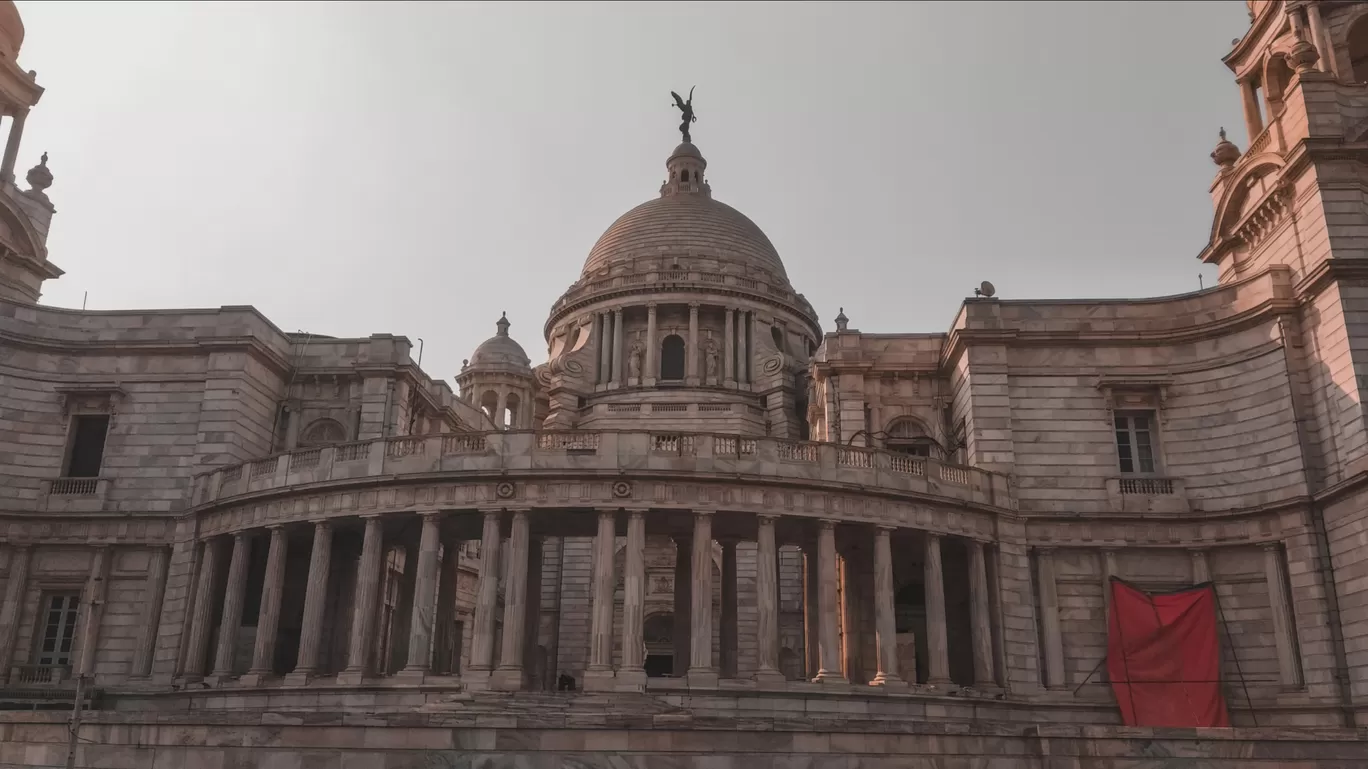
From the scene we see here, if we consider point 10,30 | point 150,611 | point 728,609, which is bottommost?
point 150,611

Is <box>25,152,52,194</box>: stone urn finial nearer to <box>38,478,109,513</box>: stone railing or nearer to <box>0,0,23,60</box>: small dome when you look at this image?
<box>0,0,23,60</box>: small dome

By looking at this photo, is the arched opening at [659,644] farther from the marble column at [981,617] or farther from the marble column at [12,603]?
the marble column at [12,603]

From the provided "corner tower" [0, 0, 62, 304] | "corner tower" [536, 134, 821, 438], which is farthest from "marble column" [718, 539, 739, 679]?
"corner tower" [0, 0, 62, 304]

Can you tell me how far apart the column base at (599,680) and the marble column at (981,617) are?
10506 millimetres

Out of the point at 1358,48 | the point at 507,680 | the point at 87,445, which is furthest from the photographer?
the point at 1358,48

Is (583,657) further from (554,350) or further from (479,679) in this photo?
(554,350)

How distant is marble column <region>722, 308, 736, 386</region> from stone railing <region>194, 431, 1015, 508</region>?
1215 inches

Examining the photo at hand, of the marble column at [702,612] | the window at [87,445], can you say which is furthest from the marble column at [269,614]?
the marble column at [702,612]

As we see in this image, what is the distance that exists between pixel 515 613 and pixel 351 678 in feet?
15.1

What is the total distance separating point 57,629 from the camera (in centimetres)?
3384

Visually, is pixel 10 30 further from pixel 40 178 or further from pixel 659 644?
pixel 659 644

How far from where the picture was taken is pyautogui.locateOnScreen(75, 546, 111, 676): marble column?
107 feet

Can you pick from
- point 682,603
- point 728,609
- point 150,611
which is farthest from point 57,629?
point 728,609

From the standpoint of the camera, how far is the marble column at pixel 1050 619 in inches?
1224
